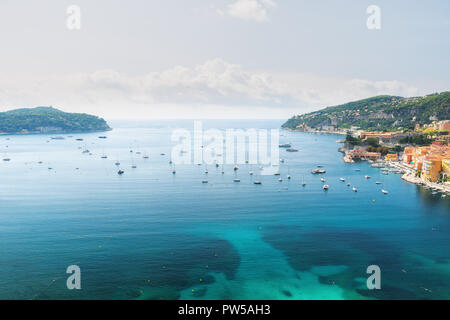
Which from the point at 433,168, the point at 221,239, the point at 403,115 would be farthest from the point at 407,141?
the point at 221,239

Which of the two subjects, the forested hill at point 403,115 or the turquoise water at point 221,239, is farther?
the forested hill at point 403,115

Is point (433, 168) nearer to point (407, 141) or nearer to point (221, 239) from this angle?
point (221, 239)

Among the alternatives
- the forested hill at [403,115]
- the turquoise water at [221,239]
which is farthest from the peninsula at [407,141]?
the turquoise water at [221,239]

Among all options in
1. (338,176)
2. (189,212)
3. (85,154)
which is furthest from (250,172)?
(85,154)

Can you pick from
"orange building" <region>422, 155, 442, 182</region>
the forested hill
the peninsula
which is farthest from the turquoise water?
the forested hill

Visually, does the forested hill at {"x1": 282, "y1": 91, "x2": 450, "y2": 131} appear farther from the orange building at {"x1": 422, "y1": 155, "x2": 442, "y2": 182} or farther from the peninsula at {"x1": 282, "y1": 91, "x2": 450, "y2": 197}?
the orange building at {"x1": 422, "y1": 155, "x2": 442, "y2": 182}

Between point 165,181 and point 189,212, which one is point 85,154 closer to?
point 165,181

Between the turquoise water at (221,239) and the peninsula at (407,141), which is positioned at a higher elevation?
the peninsula at (407,141)

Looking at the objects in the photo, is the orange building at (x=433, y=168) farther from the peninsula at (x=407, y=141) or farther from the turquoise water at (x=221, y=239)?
the turquoise water at (x=221, y=239)
